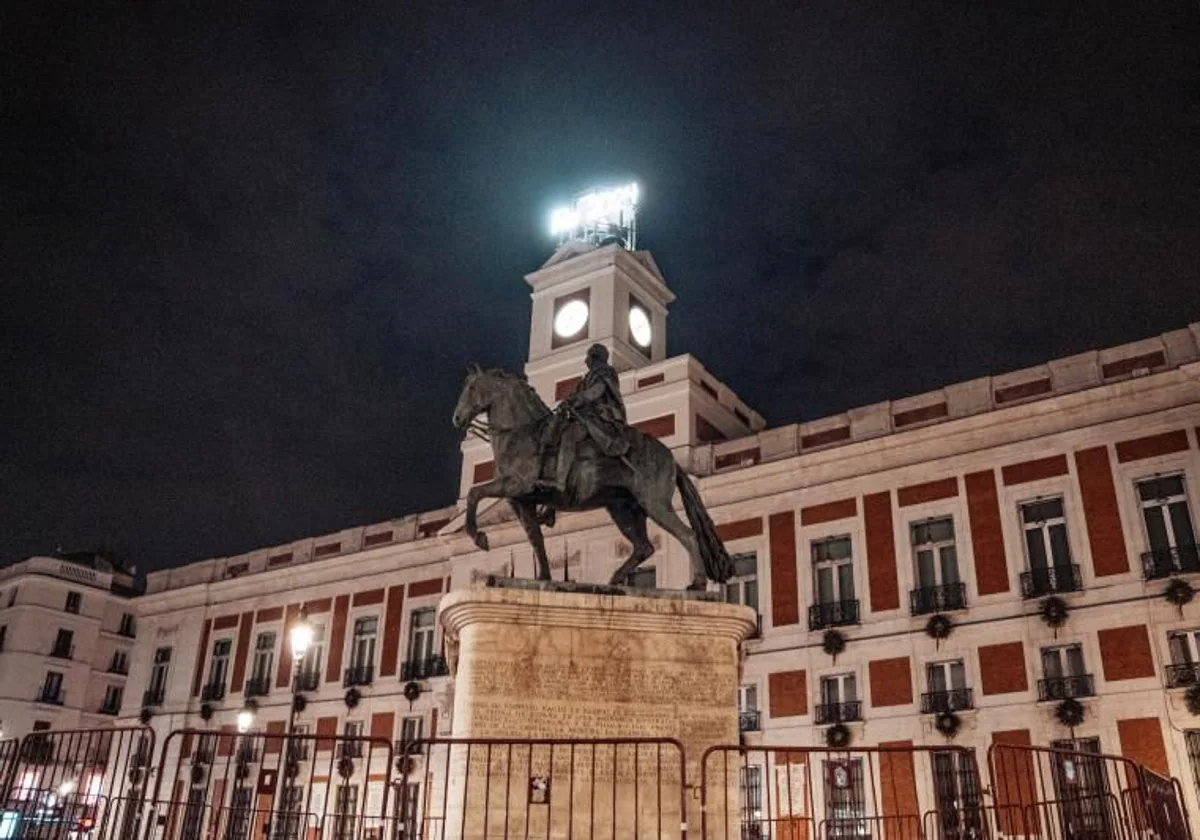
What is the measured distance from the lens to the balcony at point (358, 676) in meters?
36.4

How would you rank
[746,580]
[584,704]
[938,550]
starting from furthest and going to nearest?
1. [746,580]
2. [938,550]
3. [584,704]

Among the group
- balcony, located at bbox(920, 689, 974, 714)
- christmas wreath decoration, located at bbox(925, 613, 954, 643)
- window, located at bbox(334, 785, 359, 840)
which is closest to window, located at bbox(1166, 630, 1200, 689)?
balcony, located at bbox(920, 689, 974, 714)

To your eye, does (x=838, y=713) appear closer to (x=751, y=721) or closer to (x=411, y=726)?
(x=751, y=721)

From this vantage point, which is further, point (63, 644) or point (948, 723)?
point (63, 644)

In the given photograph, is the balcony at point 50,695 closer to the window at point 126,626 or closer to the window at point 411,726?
the window at point 126,626

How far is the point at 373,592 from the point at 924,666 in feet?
71.0

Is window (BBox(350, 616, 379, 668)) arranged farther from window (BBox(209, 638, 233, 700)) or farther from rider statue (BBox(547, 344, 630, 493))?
A: rider statue (BBox(547, 344, 630, 493))

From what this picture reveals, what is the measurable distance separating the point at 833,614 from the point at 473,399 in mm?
19237

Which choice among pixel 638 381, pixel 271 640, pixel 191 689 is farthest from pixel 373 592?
pixel 638 381

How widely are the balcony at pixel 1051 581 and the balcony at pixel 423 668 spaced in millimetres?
18954

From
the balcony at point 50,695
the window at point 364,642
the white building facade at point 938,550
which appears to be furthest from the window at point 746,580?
the balcony at point 50,695

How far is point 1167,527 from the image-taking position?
23.0m

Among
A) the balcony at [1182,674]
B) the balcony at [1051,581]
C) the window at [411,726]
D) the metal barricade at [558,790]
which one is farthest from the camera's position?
the window at [411,726]

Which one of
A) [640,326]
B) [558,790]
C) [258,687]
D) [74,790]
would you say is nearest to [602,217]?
[640,326]
